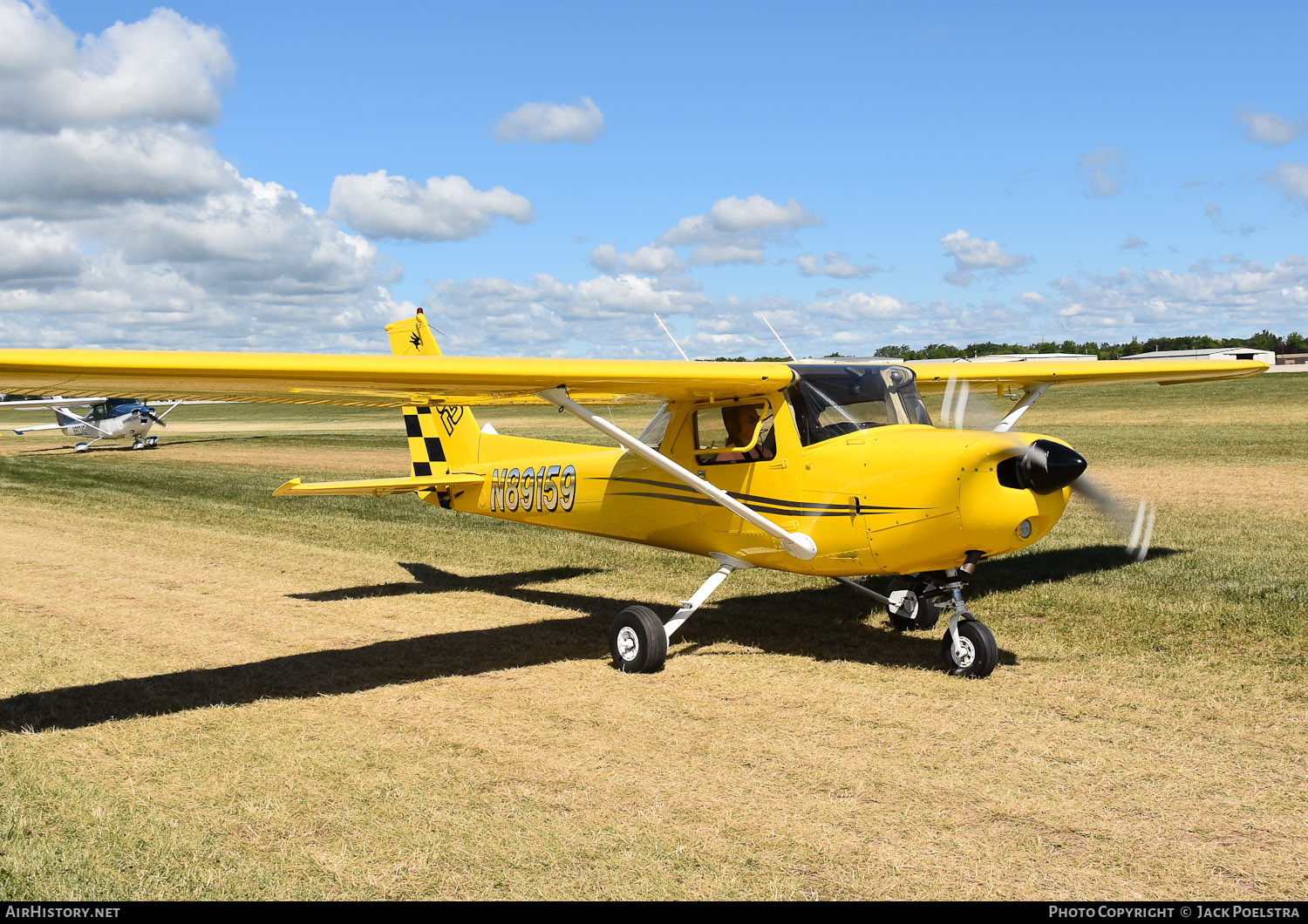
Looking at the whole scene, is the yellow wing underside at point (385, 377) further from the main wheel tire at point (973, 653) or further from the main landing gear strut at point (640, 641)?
the main wheel tire at point (973, 653)

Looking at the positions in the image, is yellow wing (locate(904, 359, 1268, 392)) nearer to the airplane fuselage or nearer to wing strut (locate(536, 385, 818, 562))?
the airplane fuselage

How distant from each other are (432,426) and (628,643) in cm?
493

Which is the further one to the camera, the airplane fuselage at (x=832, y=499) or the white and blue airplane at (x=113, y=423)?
the white and blue airplane at (x=113, y=423)

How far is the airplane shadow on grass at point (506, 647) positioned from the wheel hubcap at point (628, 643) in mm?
546

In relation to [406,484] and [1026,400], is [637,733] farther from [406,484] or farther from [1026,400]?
[1026,400]

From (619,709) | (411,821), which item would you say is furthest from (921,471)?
(411,821)

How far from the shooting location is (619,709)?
684 centimetres

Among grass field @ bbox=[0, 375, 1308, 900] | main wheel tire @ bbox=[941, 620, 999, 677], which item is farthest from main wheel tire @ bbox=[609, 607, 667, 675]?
main wheel tire @ bbox=[941, 620, 999, 677]

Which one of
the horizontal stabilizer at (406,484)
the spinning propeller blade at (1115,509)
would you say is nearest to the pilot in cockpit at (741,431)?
the spinning propeller blade at (1115,509)

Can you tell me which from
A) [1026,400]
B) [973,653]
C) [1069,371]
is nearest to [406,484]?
[973,653]

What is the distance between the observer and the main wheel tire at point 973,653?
7270 mm

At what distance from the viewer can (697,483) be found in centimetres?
813

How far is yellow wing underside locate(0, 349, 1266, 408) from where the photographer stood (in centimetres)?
598

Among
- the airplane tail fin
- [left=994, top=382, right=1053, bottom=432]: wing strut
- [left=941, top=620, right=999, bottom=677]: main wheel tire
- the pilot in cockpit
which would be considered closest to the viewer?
[left=941, top=620, right=999, bottom=677]: main wheel tire
